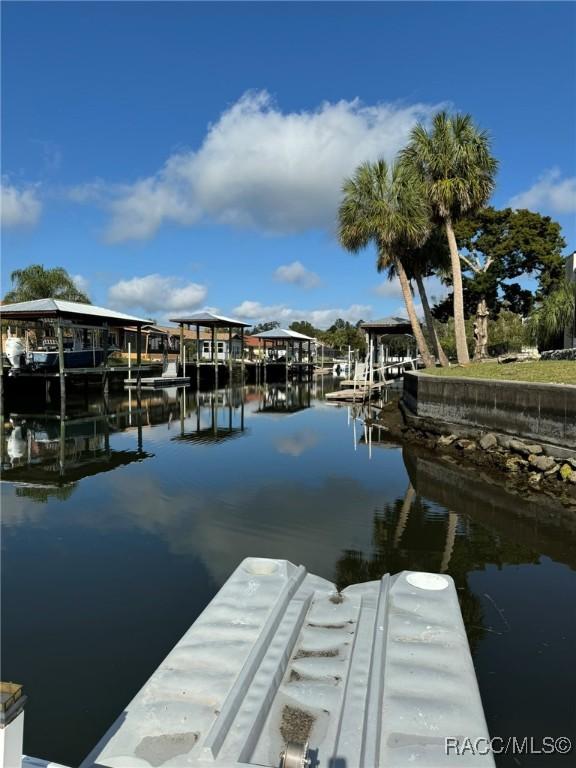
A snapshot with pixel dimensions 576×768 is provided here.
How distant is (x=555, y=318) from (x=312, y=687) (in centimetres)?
2536

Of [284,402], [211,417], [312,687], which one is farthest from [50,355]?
[312,687]

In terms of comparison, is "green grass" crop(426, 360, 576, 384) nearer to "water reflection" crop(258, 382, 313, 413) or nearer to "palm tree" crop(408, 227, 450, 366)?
"water reflection" crop(258, 382, 313, 413)

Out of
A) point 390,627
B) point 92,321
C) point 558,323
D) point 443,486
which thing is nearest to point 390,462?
point 443,486

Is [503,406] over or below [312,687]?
over

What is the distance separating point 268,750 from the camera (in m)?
2.60

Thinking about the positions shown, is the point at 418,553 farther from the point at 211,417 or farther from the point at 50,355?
the point at 50,355

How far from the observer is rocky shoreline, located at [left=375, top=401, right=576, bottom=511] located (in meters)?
9.66

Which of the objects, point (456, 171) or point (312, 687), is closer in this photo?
point (312, 687)

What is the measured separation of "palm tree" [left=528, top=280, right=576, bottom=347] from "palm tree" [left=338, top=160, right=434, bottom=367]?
5.87 m

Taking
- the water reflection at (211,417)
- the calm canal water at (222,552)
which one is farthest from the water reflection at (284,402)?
the calm canal water at (222,552)

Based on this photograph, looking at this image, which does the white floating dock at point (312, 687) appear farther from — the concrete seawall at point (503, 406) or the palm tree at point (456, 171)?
the palm tree at point (456, 171)

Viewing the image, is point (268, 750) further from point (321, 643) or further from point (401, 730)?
point (321, 643)

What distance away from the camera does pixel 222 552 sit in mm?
6438

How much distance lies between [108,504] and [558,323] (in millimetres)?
22942
